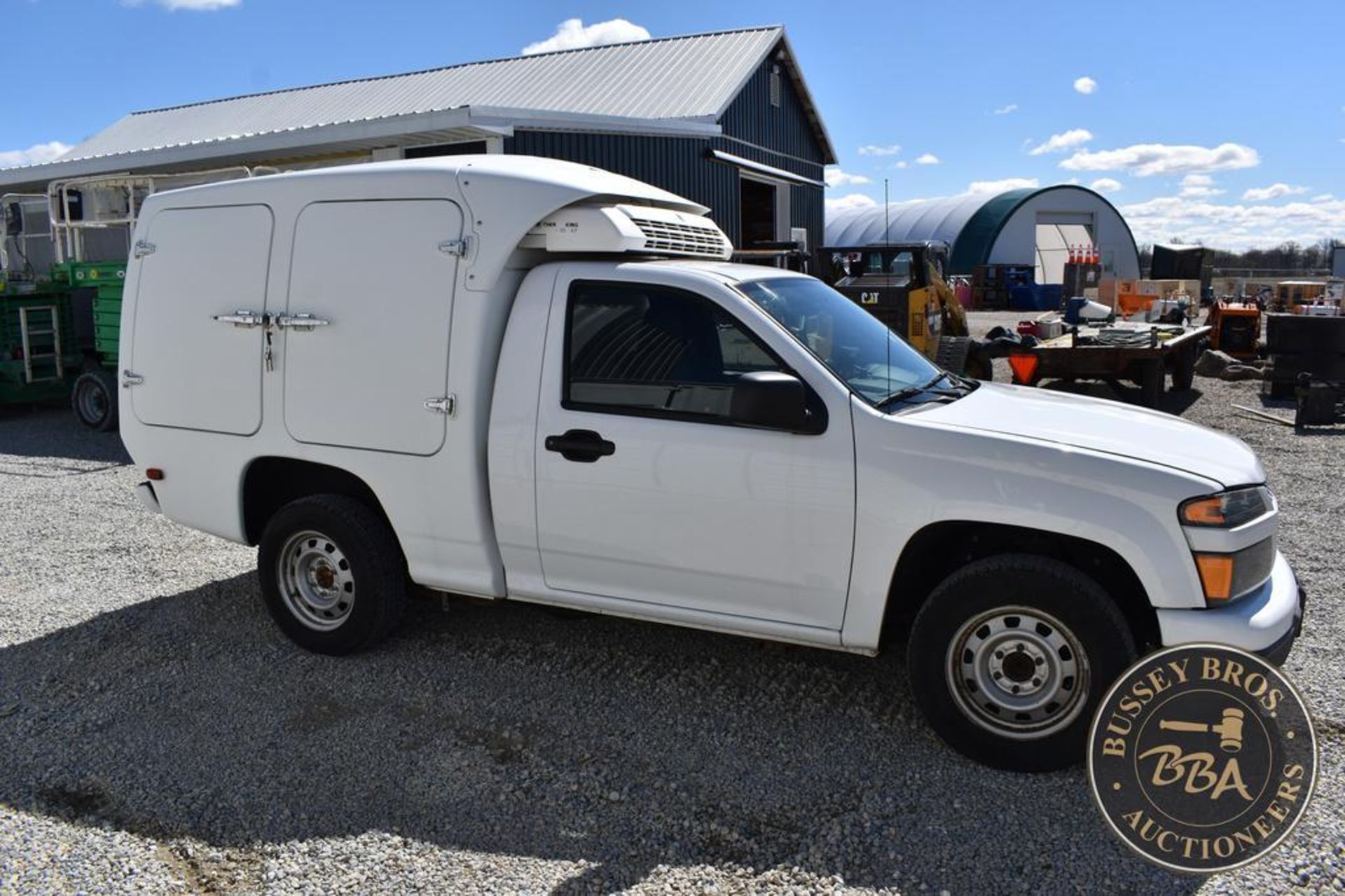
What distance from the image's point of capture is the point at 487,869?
3.47 meters

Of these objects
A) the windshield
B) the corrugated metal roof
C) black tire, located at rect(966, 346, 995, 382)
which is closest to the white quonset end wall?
the corrugated metal roof

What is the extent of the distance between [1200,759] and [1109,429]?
4.09 ft

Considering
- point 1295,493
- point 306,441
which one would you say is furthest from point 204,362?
point 1295,493

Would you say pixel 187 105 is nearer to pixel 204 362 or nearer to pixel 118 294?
pixel 118 294

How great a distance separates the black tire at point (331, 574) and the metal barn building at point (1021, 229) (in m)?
35.6

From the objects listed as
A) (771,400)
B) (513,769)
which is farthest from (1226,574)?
(513,769)

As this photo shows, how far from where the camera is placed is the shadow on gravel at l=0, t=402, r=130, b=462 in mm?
11289

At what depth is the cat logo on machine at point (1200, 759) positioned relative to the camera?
3.50 meters

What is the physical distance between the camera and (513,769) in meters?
4.11

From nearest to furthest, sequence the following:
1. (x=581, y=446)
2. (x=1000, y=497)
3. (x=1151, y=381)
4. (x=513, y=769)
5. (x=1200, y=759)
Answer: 1. (x=1200, y=759)
2. (x=1000, y=497)
3. (x=513, y=769)
4. (x=581, y=446)
5. (x=1151, y=381)

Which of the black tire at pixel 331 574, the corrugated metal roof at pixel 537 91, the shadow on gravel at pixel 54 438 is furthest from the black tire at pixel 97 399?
the black tire at pixel 331 574

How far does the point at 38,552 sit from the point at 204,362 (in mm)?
3107

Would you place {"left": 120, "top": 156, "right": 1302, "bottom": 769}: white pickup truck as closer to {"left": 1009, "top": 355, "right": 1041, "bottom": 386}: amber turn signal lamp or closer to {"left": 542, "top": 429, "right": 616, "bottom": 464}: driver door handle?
{"left": 542, "top": 429, "right": 616, "bottom": 464}: driver door handle

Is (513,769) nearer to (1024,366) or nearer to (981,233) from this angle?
(1024,366)
